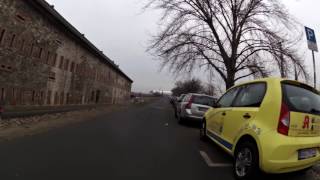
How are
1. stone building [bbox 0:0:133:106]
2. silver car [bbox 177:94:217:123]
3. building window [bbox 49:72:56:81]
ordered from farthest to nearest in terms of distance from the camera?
building window [bbox 49:72:56:81] < stone building [bbox 0:0:133:106] < silver car [bbox 177:94:217:123]

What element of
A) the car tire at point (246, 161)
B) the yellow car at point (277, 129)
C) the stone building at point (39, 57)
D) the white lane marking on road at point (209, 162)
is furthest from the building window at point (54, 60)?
the car tire at point (246, 161)

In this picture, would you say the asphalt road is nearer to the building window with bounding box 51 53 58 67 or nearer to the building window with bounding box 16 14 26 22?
the building window with bounding box 16 14 26 22

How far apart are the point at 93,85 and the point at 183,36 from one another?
67.8 ft

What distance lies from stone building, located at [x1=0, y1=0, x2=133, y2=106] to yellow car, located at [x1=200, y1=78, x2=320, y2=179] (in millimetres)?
14826

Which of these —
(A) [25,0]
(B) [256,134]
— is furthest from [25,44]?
(B) [256,134]

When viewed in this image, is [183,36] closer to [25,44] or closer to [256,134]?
[25,44]

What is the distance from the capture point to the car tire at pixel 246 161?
5.69m

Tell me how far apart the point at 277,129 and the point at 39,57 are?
20.3 meters

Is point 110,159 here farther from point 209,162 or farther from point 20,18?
point 20,18

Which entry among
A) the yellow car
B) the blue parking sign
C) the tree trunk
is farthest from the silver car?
the tree trunk

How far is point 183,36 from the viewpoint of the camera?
26047 millimetres

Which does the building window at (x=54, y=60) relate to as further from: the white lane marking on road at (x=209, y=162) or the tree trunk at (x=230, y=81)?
the white lane marking on road at (x=209, y=162)

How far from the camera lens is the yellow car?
552cm

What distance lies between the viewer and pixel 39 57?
23.1m
